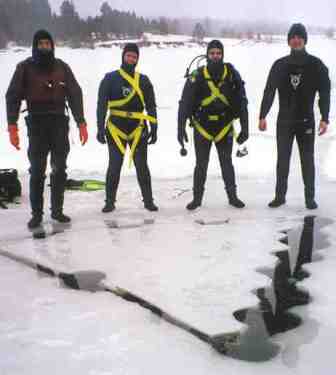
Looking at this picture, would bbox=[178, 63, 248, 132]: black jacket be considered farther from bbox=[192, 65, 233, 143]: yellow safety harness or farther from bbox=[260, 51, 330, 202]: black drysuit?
bbox=[260, 51, 330, 202]: black drysuit

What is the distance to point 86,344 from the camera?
105 inches

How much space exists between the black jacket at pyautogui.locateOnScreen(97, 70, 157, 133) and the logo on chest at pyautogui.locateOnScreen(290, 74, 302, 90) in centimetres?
142

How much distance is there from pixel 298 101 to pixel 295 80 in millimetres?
217

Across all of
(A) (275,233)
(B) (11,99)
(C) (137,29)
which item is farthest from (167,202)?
(C) (137,29)

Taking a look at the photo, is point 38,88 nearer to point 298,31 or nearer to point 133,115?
point 133,115

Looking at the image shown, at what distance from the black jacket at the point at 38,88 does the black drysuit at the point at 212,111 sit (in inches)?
47.0

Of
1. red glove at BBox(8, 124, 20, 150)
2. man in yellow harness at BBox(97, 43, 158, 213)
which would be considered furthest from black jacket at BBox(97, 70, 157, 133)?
A: red glove at BBox(8, 124, 20, 150)

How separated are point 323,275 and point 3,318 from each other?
208 cm

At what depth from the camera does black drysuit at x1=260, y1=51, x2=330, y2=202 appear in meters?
5.34

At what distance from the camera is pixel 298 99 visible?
5.45 metres

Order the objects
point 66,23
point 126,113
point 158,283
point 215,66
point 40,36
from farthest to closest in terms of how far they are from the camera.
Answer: point 66,23 → point 126,113 → point 215,66 → point 40,36 → point 158,283

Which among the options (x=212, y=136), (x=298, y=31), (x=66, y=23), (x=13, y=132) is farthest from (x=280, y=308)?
(x=66, y=23)

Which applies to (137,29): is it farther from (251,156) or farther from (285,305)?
(285,305)

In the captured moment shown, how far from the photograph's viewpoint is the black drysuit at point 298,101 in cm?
534
